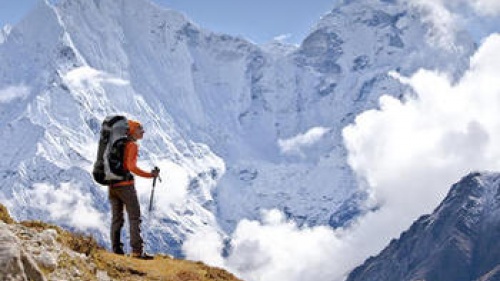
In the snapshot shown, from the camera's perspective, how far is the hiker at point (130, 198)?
20.8 meters

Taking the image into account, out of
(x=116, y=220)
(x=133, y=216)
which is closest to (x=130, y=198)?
(x=133, y=216)

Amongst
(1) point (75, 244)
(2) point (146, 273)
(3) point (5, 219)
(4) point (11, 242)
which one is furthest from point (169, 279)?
(4) point (11, 242)

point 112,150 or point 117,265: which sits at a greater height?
point 112,150

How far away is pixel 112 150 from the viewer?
2078 centimetres

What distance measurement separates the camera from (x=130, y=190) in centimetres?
2128

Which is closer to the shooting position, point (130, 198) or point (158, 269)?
point (158, 269)

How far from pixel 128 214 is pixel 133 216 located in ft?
0.49

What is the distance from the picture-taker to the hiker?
2084cm

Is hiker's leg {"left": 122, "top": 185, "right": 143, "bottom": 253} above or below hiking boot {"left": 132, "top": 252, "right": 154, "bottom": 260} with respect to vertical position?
above

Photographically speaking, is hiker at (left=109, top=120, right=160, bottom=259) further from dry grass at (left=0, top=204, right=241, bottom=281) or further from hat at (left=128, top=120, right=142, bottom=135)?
dry grass at (left=0, top=204, right=241, bottom=281)

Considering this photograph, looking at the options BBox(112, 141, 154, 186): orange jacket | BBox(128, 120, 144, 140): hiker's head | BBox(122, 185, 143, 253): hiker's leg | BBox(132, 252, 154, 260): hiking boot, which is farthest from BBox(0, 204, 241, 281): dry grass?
BBox(128, 120, 144, 140): hiker's head

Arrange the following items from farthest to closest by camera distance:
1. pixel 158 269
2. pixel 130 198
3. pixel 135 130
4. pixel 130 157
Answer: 1. pixel 130 198
2. pixel 135 130
3. pixel 130 157
4. pixel 158 269

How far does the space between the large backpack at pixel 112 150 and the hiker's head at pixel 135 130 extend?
141mm

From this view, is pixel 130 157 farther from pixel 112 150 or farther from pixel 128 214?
pixel 128 214
